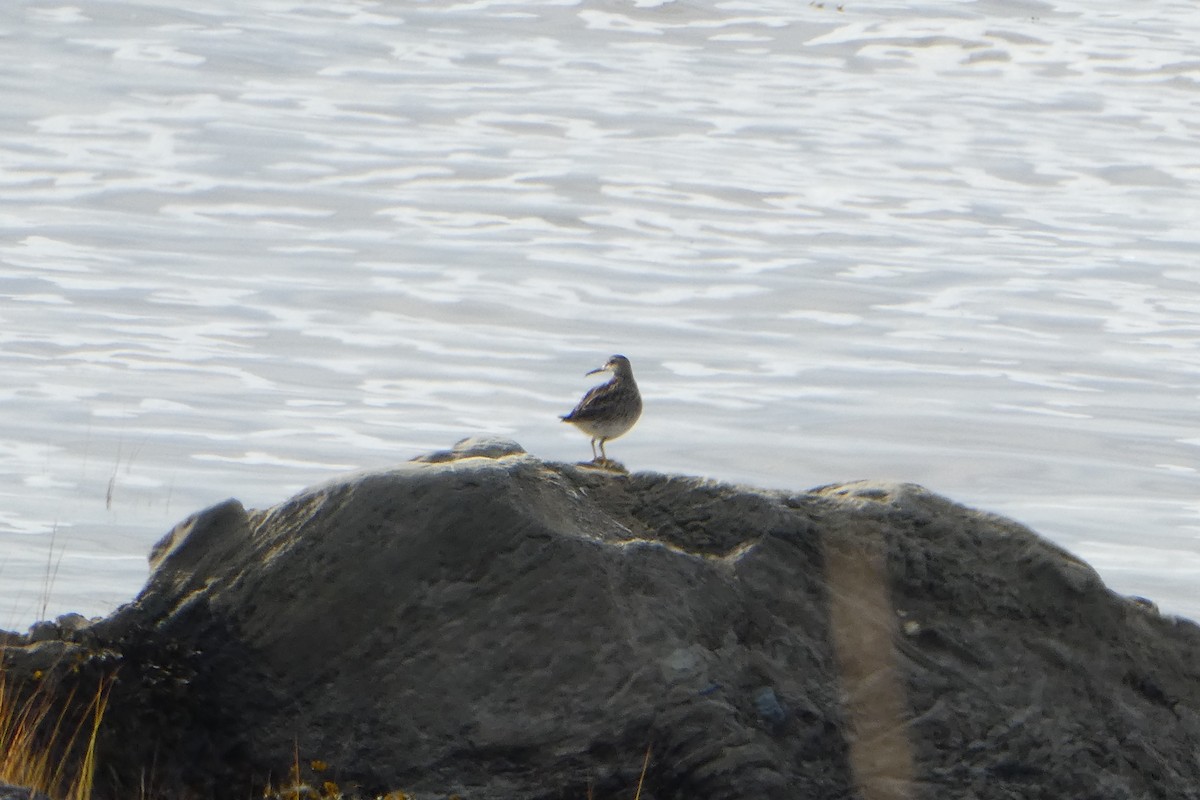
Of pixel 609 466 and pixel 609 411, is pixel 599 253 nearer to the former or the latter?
pixel 609 411

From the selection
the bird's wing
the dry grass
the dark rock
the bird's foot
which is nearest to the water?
the dry grass

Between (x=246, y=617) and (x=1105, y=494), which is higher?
(x=246, y=617)

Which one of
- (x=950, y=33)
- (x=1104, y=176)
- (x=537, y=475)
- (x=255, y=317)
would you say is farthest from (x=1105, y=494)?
(x=950, y=33)

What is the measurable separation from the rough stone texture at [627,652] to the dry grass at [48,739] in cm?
11

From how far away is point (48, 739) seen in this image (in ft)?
23.3

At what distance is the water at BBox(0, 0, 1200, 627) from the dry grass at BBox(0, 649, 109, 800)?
2794 mm

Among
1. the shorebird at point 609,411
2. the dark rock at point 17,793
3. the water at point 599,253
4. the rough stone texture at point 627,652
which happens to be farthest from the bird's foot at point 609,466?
the water at point 599,253

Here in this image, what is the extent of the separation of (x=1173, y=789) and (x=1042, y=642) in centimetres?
68

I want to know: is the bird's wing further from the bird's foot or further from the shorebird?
the bird's foot

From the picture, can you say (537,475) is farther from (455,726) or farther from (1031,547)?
(1031,547)

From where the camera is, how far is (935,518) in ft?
23.9

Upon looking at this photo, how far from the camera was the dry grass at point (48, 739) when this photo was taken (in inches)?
267

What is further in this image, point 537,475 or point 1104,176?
point 1104,176

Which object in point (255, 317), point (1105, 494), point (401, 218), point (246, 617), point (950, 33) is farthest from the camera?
point (950, 33)
